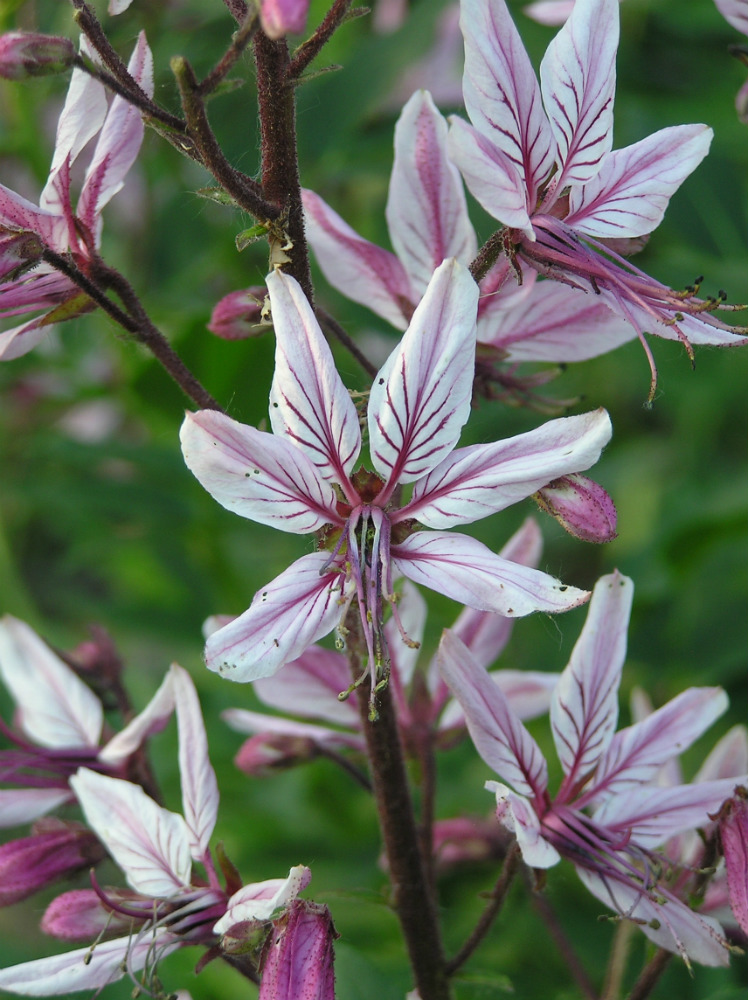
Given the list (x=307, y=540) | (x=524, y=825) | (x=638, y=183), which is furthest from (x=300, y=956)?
(x=307, y=540)

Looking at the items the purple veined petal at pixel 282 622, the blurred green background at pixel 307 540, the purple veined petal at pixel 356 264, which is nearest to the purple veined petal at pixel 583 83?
the purple veined petal at pixel 356 264

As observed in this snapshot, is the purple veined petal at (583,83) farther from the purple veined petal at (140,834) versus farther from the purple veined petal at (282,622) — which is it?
the purple veined petal at (140,834)

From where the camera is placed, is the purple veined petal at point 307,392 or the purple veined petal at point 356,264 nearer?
the purple veined petal at point 307,392

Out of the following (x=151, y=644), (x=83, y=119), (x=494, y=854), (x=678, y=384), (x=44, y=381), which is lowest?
(x=151, y=644)

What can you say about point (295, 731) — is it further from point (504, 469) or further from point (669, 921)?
point (504, 469)

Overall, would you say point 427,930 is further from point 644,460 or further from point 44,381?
point 44,381

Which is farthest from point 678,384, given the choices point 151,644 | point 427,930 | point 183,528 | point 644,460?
point 427,930
